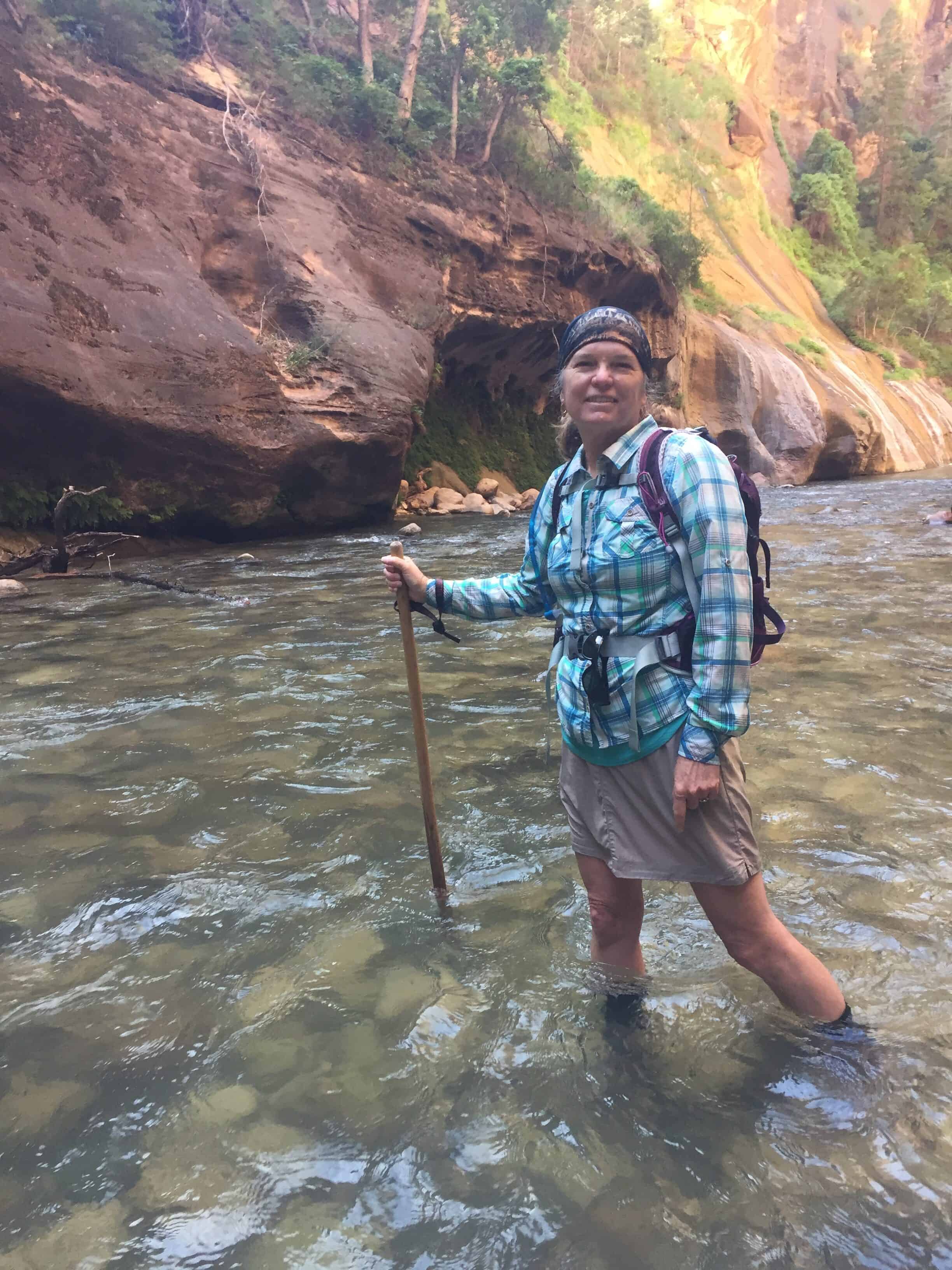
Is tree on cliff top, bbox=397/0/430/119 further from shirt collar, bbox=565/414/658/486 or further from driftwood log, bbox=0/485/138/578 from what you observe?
shirt collar, bbox=565/414/658/486

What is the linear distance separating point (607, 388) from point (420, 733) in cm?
128

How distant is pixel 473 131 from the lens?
19672 mm

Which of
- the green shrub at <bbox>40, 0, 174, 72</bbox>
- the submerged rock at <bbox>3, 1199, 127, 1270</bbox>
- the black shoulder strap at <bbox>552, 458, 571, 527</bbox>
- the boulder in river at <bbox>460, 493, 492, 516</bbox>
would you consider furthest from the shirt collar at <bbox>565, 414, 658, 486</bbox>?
the green shrub at <bbox>40, 0, 174, 72</bbox>

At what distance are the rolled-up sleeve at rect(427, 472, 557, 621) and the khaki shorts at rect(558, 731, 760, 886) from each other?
53cm

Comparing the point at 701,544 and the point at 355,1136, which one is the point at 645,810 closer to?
the point at 701,544

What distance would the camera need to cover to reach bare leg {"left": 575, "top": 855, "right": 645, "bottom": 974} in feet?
7.16

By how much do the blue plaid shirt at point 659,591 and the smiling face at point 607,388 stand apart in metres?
0.06

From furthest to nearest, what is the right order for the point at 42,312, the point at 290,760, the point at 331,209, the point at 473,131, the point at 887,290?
the point at 887,290, the point at 473,131, the point at 331,209, the point at 42,312, the point at 290,760

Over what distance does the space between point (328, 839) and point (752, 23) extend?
194ft

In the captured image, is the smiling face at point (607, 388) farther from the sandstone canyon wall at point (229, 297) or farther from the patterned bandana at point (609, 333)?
the sandstone canyon wall at point (229, 297)

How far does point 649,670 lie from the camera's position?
6.22 ft

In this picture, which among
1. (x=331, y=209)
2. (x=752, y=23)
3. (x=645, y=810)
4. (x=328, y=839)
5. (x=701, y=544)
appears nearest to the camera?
(x=701, y=544)

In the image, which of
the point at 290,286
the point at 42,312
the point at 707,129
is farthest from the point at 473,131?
the point at 707,129

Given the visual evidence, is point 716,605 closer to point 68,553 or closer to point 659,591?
point 659,591
